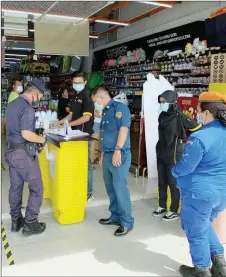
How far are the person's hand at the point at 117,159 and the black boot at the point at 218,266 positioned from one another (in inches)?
48.8

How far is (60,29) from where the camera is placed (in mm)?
7359

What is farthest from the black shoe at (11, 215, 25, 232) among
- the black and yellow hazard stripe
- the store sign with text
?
the store sign with text

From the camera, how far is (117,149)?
131 inches

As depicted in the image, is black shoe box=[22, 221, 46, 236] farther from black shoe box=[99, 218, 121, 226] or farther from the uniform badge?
the uniform badge

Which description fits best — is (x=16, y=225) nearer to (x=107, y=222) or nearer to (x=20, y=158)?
(x=20, y=158)

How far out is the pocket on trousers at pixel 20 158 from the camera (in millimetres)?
3312

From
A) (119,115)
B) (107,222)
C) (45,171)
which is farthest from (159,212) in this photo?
(45,171)

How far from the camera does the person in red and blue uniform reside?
234 centimetres

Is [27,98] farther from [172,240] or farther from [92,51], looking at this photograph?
[92,51]

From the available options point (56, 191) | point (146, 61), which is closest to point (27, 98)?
point (56, 191)

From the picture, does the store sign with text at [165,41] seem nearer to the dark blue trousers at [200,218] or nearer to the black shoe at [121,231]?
the black shoe at [121,231]

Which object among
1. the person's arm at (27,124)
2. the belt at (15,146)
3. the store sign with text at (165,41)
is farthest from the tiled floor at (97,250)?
the store sign with text at (165,41)

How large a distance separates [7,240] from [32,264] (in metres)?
0.58

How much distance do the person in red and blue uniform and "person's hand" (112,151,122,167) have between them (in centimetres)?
88
